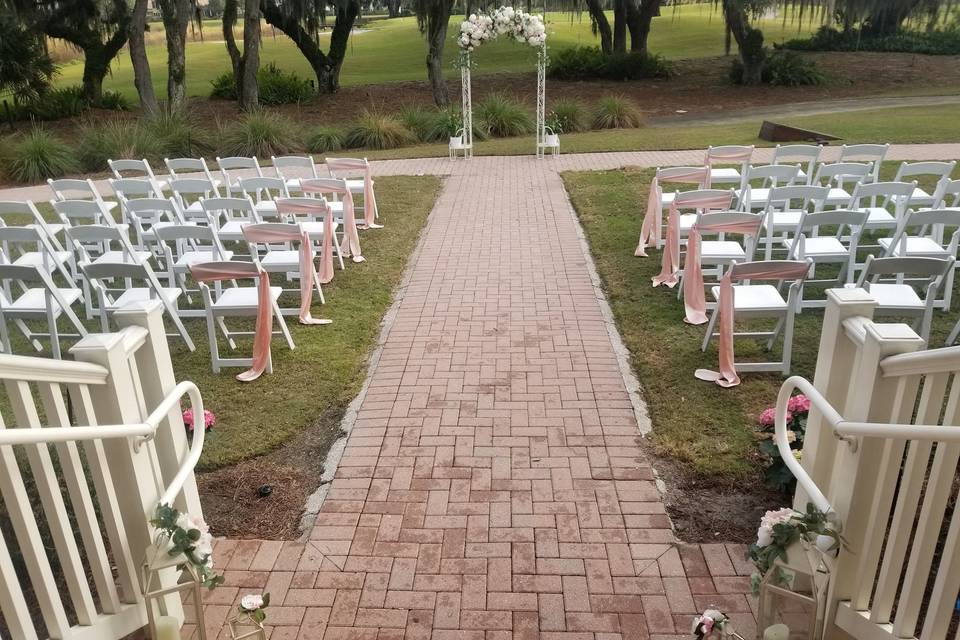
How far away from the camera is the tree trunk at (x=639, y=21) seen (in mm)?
31156

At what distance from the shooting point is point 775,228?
26.3ft

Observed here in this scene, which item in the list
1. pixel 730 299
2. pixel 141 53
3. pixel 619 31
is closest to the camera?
pixel 730 299

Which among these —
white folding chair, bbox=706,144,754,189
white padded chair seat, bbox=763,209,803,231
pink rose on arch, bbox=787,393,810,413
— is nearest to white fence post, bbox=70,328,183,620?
pink rose on arch, bbox=787,393,810,413

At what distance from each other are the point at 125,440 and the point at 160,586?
66cm

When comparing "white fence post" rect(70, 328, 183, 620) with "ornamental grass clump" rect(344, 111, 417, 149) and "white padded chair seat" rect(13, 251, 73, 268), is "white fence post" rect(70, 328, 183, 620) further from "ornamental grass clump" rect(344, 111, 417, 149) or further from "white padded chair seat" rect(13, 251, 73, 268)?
"ornamental grass clump" rect(344, 111, 417, 149)

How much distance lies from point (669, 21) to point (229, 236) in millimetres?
51334

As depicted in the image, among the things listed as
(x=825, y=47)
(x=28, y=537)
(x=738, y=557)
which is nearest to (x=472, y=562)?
(x=738, y=557)

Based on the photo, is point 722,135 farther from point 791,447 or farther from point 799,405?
point 791,447

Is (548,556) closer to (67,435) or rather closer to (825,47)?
(67,435)

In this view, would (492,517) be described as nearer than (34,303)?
Yes

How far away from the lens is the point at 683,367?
232 inches

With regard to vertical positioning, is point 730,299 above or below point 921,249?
above

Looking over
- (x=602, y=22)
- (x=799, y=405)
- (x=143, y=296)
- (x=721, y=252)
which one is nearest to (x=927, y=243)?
(x=721, y=252)

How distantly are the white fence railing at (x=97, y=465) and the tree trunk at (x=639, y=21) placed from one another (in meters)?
31.5
